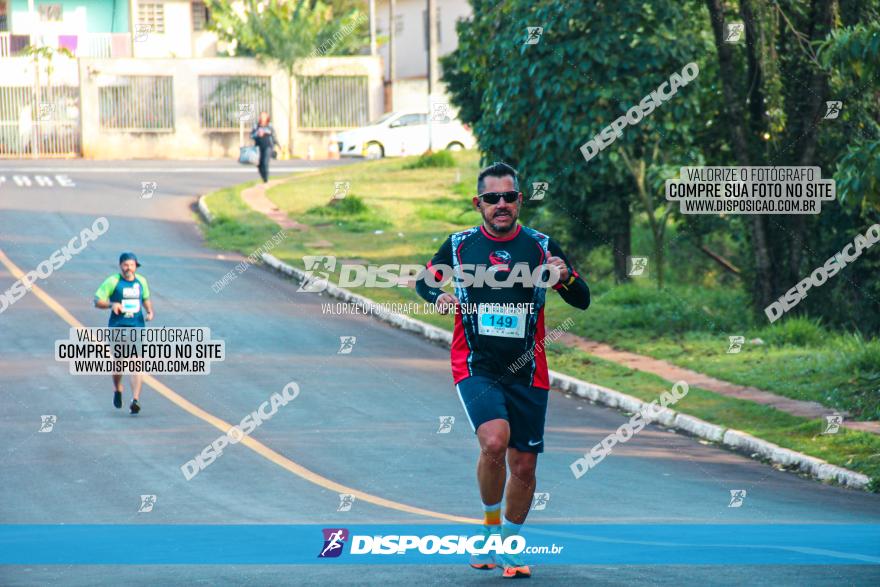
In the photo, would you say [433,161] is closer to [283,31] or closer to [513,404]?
[283,31]

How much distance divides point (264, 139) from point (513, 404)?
2923 cm

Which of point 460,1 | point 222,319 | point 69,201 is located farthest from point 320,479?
point 460,1

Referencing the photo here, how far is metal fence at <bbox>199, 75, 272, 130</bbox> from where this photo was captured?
52062mm

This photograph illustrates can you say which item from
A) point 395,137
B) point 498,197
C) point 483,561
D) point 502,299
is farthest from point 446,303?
point 395,137

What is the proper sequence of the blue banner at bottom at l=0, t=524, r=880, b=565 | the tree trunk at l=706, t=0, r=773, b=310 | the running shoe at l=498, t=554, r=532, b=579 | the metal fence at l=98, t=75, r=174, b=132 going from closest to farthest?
the running shoe at l=498, t=554, r=532, b=579 → the blue banner at bottom at l=0, t=524, r=880, b=565 → the tree trunk at l=706, t=0, r=773, b=310 → the metal fence at l=98, t=75, r=174, b=132

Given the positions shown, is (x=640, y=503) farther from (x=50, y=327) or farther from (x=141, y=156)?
(x=141, y=156)

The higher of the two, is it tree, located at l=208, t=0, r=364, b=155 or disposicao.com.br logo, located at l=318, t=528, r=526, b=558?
tree, located at l=208, t=0, r=364, b=155

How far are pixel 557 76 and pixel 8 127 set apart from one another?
110 ft

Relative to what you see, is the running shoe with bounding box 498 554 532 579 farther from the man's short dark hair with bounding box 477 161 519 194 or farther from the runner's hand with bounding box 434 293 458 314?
the man's short dark hair with bounding box 477 161 519 194

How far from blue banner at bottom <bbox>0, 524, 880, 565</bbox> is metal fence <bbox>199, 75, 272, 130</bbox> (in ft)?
145

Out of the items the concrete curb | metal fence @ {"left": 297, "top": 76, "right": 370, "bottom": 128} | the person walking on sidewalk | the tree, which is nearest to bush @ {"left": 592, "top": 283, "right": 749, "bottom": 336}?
the concrete curb

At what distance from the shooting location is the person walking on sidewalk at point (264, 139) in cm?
3562

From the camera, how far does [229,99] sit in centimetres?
5241

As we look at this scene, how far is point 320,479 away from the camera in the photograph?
1156 centimetres
